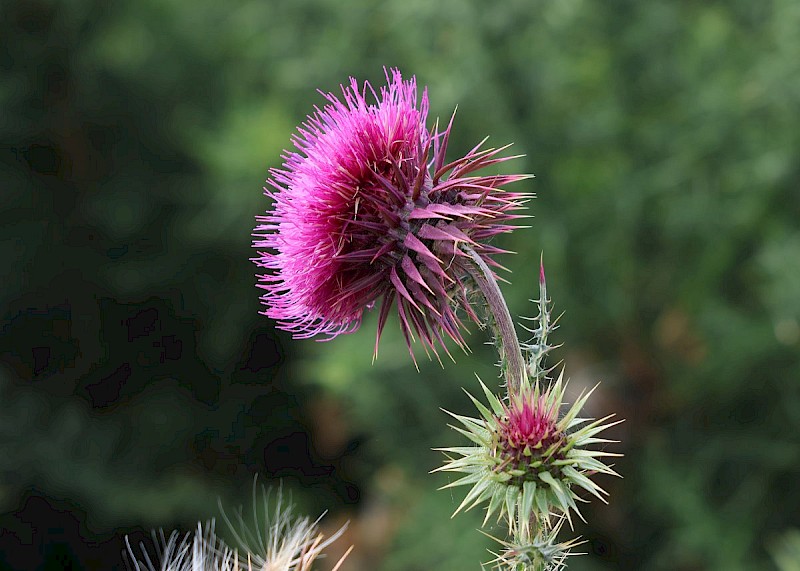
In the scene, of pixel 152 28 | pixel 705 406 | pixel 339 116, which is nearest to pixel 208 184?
pixel 152 28

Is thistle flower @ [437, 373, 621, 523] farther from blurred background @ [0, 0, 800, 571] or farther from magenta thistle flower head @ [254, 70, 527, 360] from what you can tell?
blurred background @ [0, 0, 800, 571]

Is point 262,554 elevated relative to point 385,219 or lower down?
lower down

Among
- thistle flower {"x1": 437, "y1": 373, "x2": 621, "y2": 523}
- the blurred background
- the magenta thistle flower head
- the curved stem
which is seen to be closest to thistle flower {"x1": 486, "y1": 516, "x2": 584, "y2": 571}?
thistle flower {"x1": 437, "y1": 373, "x2": 621, "y2": 523}

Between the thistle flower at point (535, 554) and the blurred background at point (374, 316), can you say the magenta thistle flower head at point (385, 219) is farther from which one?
the blurred background at point (374, 316)

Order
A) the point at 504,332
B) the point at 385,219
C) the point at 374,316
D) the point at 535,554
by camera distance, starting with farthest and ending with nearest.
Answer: the point at 374,316 < the point at 385,219 < the point at 504,332 < the point at 535,554

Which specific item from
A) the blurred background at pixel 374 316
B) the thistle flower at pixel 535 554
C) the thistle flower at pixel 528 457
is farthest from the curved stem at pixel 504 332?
the blurred background at pixel 374 316

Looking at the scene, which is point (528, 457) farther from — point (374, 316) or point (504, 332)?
point (374, 316)

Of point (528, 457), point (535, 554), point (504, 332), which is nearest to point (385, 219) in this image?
point (504, 332)
